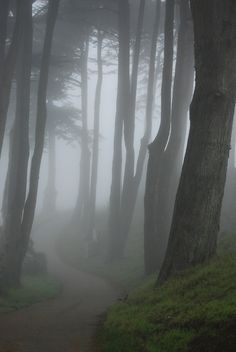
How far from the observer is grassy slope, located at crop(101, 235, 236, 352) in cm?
586

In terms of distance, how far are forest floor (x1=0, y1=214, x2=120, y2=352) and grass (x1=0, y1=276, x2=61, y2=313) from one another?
1.06ft

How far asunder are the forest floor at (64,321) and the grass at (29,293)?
324mm

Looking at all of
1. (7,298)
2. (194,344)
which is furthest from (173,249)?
(7,298)

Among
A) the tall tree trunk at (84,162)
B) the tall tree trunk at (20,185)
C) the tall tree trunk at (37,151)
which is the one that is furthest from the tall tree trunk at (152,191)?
the tall tree trunk at (84,162)

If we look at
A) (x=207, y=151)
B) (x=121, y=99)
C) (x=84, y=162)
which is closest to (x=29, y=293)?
(x=207, y=151)

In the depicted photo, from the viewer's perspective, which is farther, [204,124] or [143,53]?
[143,53]

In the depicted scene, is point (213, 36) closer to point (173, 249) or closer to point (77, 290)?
point (173, 249)

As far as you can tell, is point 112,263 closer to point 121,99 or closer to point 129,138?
point 129,138

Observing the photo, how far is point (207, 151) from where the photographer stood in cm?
918

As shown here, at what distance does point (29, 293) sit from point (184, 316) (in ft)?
26.5

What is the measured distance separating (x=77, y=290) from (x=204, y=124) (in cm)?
777

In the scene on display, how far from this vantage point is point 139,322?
7.36m

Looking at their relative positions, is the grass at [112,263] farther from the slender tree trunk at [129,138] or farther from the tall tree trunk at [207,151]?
the tall tree trunk at [207,151]

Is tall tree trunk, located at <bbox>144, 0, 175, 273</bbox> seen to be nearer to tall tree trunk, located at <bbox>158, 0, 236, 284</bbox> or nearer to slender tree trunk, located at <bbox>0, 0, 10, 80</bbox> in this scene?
tall tree trunk, located at <bbox>158, 0, 236, 284</bbox>
